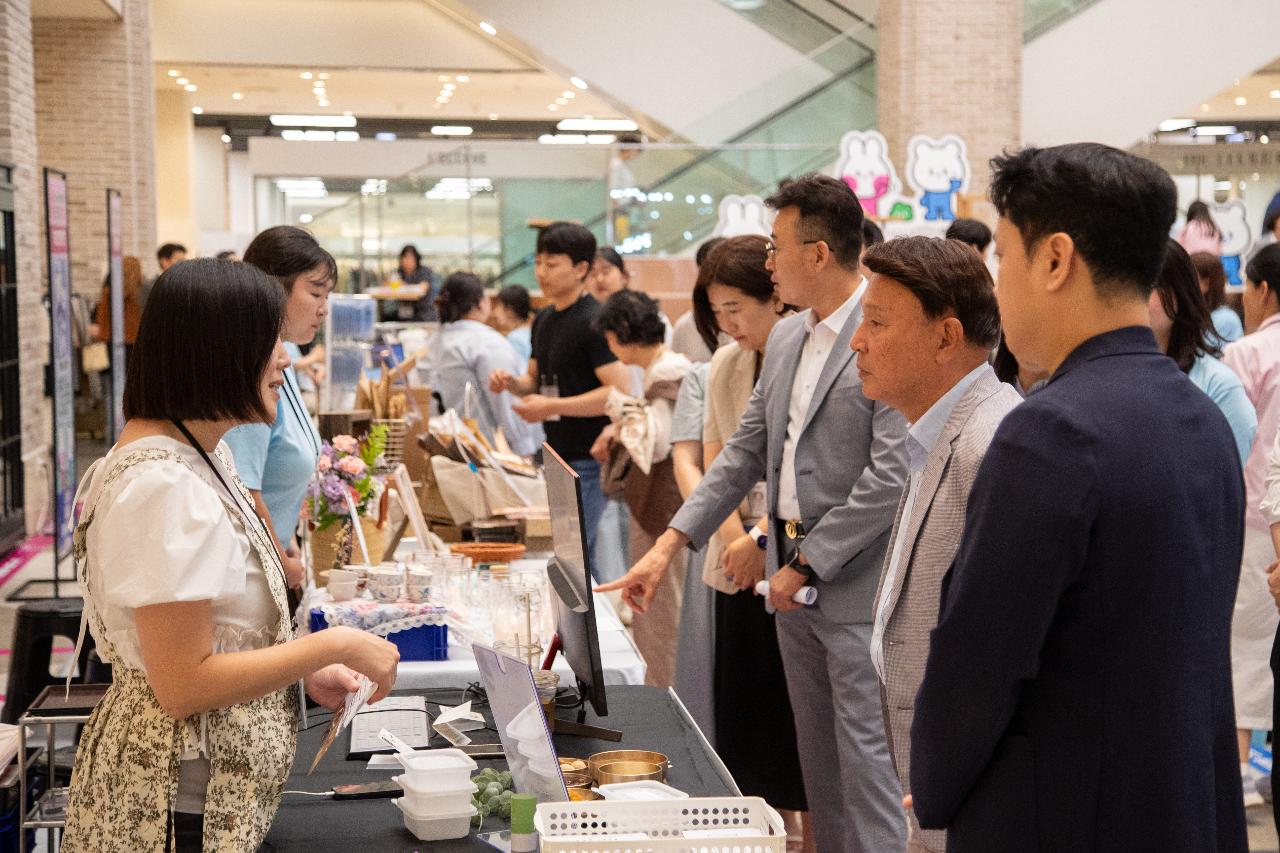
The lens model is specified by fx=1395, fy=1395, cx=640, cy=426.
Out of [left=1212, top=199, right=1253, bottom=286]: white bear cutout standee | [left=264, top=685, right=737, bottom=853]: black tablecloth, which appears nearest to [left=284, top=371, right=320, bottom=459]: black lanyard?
[left=264, top=685, right=737, bottom=853]: black tablecloth

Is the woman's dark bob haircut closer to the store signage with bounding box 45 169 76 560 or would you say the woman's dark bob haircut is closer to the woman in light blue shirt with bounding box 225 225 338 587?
the woman in light blue shirt with bounding box 225 225 338 587

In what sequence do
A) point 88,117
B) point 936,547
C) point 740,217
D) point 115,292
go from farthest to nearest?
1. point 88,117
2. point 740,217
3. point 115,292
4. point 936,547

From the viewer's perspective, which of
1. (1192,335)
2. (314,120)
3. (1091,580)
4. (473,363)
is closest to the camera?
(1091,580)

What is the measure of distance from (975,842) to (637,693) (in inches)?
55.2

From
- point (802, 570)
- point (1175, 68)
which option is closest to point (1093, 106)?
point (1175, 68)

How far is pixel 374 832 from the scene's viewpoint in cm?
206

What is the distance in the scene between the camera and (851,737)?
298cm

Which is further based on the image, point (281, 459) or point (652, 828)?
point (281, 459)

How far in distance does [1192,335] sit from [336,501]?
86.7 inches

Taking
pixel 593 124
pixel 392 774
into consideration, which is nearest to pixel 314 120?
pixel 593 124

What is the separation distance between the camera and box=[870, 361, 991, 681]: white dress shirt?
208 cm

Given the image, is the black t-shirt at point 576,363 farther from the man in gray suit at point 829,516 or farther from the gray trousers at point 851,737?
the gray trousers at point 851,737

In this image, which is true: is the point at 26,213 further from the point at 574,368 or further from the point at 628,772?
the point at 628,772

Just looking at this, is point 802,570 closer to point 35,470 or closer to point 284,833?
point 284,833
